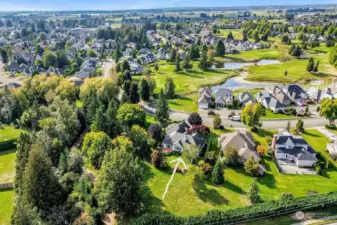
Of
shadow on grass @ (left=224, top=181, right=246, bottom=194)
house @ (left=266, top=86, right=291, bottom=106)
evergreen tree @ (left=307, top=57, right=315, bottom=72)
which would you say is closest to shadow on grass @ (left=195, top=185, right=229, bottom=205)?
shadow on grass @ (left=224, top=181, right=246, bottom=194)

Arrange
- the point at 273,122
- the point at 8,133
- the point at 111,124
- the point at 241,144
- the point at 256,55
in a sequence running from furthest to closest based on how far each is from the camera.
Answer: the point at 256,55
the point at 273,122
the point at 8,133
the point at 111,124
the point at 241,144

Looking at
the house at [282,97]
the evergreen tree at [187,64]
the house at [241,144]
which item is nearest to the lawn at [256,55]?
the evergreen tree at [187,64]

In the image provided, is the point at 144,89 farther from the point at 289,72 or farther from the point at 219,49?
the point at 219,49

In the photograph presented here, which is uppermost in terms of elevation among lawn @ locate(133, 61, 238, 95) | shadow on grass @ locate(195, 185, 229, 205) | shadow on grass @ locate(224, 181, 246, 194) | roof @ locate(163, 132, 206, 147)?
roof @ locate(163, 132, 206, 147)

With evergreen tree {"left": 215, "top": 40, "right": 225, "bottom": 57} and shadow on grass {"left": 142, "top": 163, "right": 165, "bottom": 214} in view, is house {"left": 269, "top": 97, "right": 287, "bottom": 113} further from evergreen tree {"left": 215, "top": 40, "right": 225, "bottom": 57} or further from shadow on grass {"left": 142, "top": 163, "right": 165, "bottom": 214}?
evergreen tree {"left": 215, "top": 40, "right": 225, "bottom": 57}

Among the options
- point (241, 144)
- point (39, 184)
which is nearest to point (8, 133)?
point (39, 184)

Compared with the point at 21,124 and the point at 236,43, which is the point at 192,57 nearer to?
the point at 236,43
